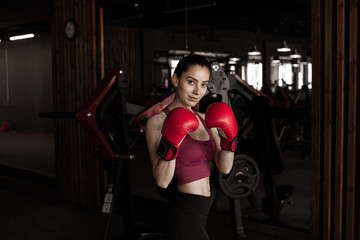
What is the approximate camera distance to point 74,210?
5.06 meters

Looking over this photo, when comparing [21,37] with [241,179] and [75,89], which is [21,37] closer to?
[75,89]

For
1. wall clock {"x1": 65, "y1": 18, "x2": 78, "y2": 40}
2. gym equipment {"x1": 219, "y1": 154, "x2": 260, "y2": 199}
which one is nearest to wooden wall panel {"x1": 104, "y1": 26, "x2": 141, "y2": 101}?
wall clock {"x1": 65, "y1": 18, "x2": 78, "y2": 40}

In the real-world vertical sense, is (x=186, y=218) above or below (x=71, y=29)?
below

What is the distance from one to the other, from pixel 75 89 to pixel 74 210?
4.73 ft

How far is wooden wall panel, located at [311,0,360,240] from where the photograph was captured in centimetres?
312

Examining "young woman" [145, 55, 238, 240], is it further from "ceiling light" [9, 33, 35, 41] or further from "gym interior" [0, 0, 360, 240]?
"ceiling light" [9, 33, 35, 41]

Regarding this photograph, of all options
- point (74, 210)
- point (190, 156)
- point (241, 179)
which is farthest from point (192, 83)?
point (74, 210)

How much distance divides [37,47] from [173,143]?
4876 mm

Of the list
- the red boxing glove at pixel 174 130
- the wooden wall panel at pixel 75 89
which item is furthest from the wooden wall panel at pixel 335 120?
the wooden wall panel at pixel 75 89

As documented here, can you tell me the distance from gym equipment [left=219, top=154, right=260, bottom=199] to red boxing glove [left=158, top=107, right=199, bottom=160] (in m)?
0.80

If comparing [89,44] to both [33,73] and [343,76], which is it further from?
[343,76]

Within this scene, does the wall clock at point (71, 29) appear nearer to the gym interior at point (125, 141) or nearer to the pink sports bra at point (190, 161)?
the gym interior at point (125, 141)

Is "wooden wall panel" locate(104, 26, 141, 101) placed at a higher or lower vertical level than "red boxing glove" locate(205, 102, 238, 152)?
higher

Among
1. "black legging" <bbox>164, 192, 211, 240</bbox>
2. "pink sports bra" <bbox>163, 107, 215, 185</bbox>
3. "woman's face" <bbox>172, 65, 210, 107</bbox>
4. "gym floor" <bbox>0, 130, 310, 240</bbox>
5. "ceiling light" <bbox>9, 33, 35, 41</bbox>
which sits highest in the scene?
"ceiling light" <bbox>9, 33, 35, 41</bbox>
